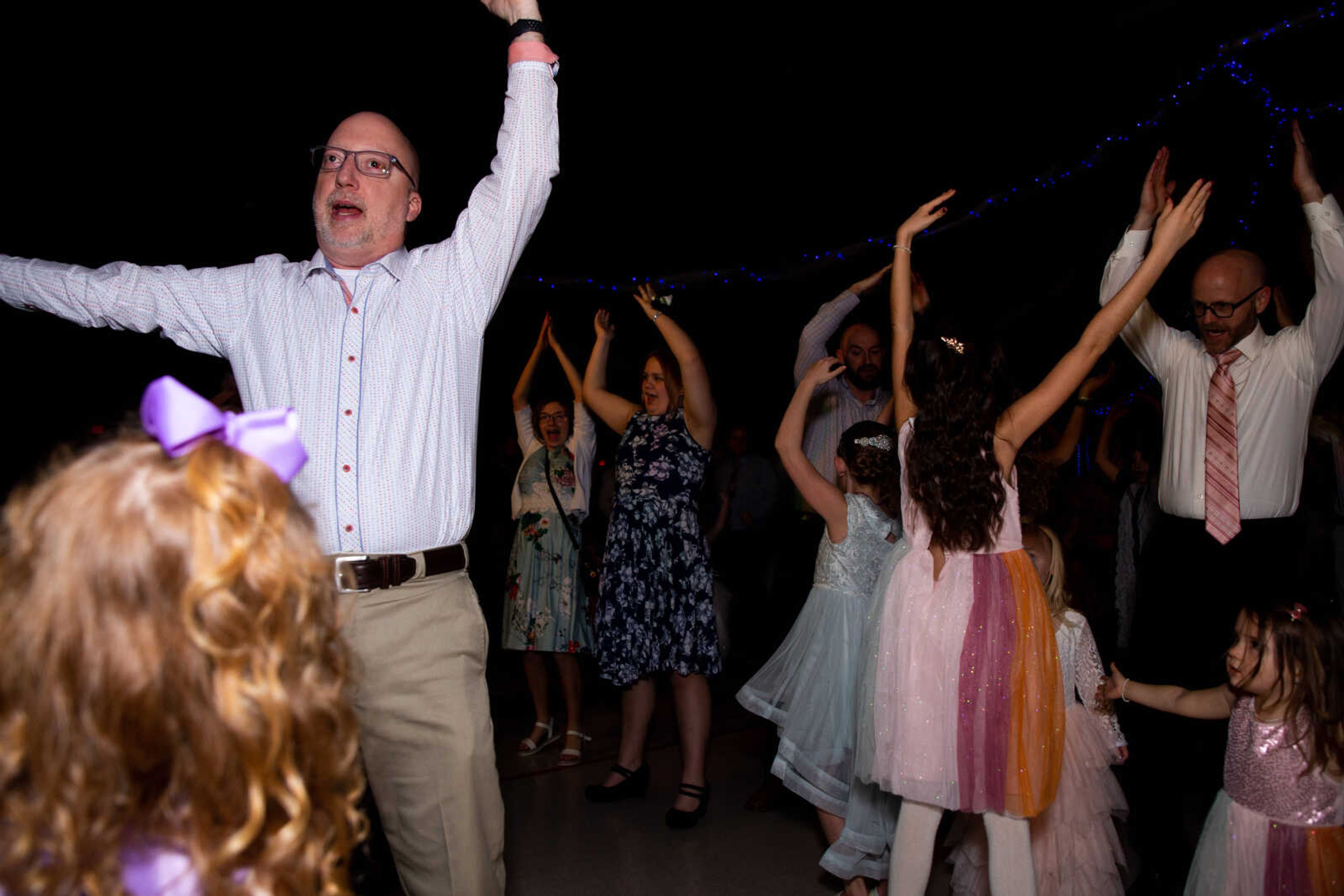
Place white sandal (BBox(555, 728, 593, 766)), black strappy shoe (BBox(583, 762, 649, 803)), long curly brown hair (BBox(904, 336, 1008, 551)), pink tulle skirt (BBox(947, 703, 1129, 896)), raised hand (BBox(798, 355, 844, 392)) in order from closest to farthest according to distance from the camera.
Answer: long curly brown hair (BBox(904, 336, 1008, 551)), pink tulle skirt (BBox(947, 703, 1129, 896)), raised hand (BBox(798, 355, 844, 392)), black strappy shoe (BBox(583, 762, 649, 803)), white sandal (BBox(555, 728, 593, 766))

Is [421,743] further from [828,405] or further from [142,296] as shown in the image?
[828,405]

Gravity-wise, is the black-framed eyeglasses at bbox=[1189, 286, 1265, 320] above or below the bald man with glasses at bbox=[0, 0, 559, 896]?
above

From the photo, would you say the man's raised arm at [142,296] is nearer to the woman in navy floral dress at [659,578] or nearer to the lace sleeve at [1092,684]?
the woman in navy floral dress at [659,578]

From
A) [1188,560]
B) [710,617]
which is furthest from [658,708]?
[1188,560]

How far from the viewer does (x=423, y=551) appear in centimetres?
185

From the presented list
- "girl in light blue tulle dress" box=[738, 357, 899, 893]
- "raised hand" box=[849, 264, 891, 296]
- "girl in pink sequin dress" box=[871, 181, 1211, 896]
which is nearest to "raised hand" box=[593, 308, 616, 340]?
"raised hand" box=[849, 264, 891, 296]

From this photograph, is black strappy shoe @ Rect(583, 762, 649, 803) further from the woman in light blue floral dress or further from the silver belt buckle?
the silver belt buckle

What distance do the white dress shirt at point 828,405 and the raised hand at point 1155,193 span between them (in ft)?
4.14

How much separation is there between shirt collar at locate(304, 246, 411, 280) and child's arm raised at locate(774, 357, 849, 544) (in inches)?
50.1

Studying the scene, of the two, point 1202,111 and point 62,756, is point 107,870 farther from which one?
point 1202,111

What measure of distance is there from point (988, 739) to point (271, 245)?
182 inches

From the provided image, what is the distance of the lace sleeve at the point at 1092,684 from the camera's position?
2688 mm

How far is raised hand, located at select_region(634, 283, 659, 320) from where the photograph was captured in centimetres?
354

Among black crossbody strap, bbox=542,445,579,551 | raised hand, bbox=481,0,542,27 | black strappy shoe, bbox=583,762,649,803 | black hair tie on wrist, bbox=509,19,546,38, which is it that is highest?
raised hand, bbox=481,0,542,27
